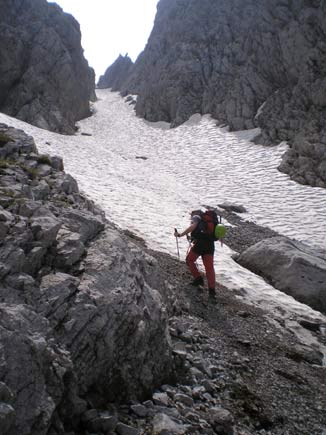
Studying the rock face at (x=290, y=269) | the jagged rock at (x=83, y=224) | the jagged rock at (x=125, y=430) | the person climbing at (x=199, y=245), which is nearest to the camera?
the jagged rock at (x=125, y=430)

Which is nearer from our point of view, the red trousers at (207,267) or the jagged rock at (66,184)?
the jagged rock at (66,184)

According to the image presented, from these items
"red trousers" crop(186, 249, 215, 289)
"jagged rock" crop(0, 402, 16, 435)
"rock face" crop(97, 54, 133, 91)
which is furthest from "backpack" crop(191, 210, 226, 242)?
"rock face" crop(97, 54, 133, 91)

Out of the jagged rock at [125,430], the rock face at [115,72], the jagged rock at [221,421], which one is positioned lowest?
the jagged rock at [221,421]

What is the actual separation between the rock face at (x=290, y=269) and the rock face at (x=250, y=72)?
13.7m

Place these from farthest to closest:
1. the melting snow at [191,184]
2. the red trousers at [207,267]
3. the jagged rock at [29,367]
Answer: the melting snow at [191,184] → the red trousers at [207,267] → the jagged rock at [29,367]

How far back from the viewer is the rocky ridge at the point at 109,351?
4.48m

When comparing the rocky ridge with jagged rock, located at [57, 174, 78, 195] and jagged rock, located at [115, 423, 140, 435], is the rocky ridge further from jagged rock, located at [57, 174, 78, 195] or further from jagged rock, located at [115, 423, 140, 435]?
jagged rock, located at [57, 174, 78, 195]

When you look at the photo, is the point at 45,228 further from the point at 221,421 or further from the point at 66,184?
the point at 221,421

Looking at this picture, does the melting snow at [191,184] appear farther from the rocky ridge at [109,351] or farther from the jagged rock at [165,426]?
the jagged rock at [165,426]

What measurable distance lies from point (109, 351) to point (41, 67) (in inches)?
1831

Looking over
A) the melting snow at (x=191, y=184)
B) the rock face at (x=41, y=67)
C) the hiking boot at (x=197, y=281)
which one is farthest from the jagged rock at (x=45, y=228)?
the rock face at (x=41, y=67)

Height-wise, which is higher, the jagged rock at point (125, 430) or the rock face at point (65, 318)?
the rock face at point (65, 318)

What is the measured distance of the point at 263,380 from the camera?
7.01m

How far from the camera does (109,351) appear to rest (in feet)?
17.7
